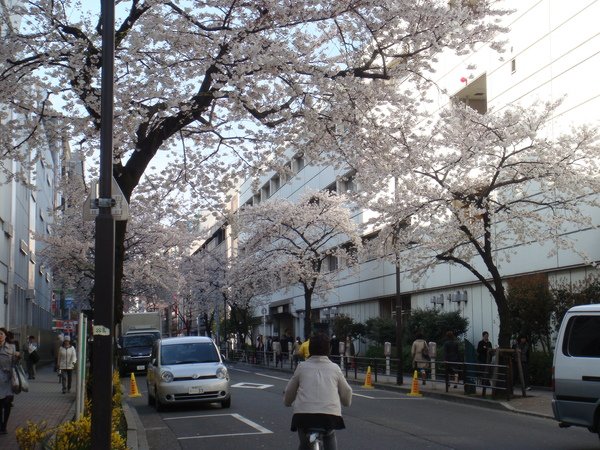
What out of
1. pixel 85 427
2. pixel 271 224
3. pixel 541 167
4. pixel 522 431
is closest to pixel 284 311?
pixel 271 224

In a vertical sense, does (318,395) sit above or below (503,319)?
below

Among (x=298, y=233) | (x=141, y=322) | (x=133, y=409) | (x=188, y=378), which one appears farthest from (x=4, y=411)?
(x=141, y=322)

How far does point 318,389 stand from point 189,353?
1306cm

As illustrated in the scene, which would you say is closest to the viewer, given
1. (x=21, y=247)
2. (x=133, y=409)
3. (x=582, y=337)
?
(x=582, y=337)

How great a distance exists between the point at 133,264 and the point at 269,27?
30.2 meters

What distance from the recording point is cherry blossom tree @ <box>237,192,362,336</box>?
3941 cm

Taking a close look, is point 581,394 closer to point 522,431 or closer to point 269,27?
point 522,431

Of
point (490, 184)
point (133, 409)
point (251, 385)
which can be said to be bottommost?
point (251, 385)

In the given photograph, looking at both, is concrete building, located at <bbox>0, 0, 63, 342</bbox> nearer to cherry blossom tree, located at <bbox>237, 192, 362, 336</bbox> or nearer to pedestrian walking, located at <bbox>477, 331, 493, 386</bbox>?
cherry blossom tree, located at <bbox>237, 192, 362, 336</bbox>

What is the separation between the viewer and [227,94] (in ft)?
41.3

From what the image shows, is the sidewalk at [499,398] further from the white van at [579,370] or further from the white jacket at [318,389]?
the white jacket at [318,389]

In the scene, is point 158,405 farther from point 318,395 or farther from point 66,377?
point 318,395

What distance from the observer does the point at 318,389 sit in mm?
6887

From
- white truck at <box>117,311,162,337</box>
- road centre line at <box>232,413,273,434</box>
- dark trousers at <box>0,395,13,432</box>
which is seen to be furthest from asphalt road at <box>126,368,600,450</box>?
white truck at <box>117,311,162,337</box>
